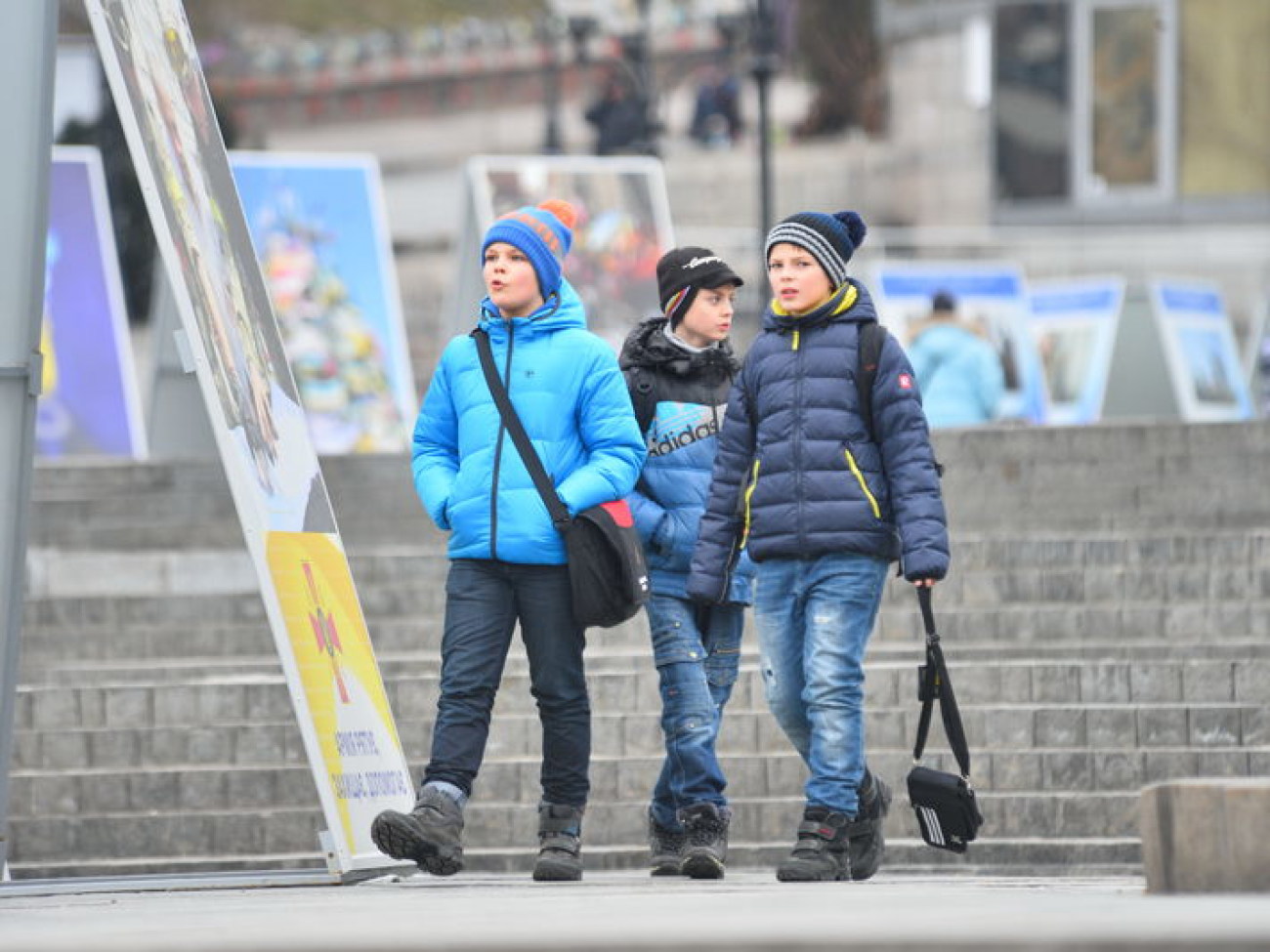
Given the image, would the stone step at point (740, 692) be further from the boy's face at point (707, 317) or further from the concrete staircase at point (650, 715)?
the boy's face at point (707, 317)

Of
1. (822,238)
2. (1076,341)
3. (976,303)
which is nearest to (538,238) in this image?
(822,238)

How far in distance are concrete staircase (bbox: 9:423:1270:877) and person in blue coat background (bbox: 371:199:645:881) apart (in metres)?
1.47

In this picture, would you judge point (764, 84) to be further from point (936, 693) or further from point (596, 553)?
point (936, 693)

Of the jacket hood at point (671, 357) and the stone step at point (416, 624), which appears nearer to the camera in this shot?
the jacket hood at point (671, 357)

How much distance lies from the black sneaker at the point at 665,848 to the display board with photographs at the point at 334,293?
375 inches

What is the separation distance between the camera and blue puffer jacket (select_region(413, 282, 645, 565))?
8523 mm

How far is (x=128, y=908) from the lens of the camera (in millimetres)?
7590

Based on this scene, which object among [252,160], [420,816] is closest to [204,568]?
[252,160]

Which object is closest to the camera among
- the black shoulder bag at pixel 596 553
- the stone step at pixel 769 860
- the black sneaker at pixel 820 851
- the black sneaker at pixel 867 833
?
the black sneaker at pixel 820 851

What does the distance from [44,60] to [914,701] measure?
421cm

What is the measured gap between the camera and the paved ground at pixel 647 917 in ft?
15.4

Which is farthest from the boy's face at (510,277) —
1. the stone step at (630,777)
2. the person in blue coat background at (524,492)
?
the stone step at (630,777)

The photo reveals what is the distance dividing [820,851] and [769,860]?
1.65 meters

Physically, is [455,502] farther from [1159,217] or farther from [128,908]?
[1159,217]
